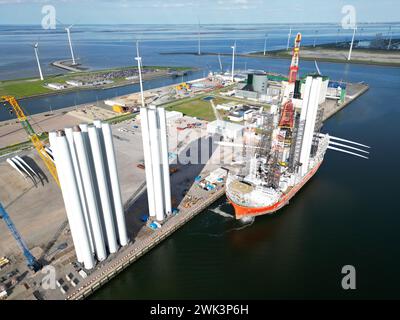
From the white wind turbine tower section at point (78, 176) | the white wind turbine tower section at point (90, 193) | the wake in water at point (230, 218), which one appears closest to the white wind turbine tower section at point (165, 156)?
the wake in water at point (230, 218)

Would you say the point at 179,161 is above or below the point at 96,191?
below

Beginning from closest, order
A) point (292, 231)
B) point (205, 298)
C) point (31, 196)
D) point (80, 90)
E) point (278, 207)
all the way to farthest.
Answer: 1. point (205, 298)
2. point (292, 231)
3. point (278, 207)
4. point (31, 196)
5. point (80, 90)

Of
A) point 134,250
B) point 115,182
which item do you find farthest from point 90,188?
point 134,250

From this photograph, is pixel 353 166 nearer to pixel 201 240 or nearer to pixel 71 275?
pixel 201 240

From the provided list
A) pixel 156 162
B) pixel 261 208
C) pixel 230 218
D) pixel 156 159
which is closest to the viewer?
pixel 156 159

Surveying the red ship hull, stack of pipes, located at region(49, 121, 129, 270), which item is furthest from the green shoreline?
the red ship hull

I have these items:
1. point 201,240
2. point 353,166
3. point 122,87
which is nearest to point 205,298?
point 201,240

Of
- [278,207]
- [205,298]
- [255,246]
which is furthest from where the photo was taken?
[278,207]

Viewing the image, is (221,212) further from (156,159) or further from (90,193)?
(90,193)
